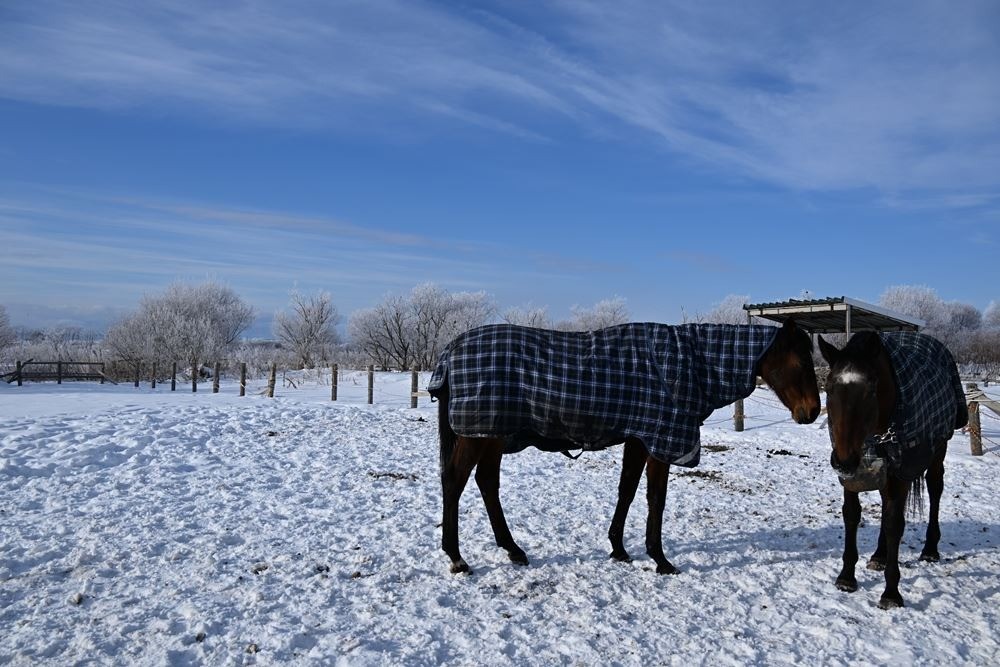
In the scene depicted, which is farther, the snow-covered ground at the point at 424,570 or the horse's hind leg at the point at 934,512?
the horse's hind leg at the point at 934,512

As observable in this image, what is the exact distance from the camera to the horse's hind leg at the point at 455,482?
14.4 ft

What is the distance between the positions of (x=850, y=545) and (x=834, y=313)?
536 inches

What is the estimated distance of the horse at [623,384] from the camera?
4133 millimetres

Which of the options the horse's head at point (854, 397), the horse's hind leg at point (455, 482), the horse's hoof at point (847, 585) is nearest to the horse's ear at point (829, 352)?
the horse's head at point (854, 397)

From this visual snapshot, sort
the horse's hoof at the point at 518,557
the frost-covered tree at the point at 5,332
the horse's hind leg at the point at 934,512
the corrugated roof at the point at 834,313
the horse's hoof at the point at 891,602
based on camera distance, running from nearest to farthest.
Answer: the horse's hoof at the point at 891,602
the horse's hoof at the point at 518,557
the horse's hind leg at the point at 934,512
the corrugated roof at the point at 834,313
the frost-covered tree at the point at 5,332

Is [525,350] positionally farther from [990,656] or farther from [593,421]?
[990,656]

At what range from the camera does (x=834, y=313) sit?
1608 cm

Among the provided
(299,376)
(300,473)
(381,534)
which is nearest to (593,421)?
(381,534)

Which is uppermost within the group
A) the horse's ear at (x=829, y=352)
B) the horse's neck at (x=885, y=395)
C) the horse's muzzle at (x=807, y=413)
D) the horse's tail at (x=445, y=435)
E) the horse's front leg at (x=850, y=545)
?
the horse's ear at (x=829, y=352)

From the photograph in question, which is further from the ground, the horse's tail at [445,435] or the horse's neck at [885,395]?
the horse's neck at [885,395]

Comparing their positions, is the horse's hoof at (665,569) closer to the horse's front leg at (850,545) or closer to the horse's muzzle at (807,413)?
the horse's front leg at (850,545)

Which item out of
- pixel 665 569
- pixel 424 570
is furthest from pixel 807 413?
pixel 424 570

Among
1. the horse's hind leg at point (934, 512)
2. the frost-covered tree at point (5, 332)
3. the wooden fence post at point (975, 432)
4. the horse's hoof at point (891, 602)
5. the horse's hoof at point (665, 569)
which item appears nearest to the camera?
the horse's hoof at point (891, 602)

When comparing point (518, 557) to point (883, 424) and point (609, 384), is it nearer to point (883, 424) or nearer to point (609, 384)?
point (609, 384)
